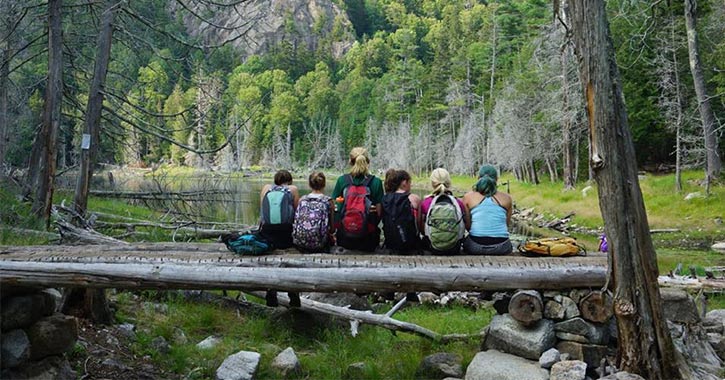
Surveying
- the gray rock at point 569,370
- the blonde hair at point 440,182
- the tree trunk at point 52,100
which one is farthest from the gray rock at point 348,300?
the tree trunk at point 52,100

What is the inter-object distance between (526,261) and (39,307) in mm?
4774

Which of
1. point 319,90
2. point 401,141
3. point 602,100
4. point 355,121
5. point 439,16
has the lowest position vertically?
point 602,100

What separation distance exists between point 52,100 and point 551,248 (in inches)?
312

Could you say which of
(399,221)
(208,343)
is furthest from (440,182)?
(208,343)

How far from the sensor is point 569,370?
461 cm

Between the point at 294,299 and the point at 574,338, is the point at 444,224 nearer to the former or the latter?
the point at 574,338

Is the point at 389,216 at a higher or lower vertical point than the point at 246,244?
higher

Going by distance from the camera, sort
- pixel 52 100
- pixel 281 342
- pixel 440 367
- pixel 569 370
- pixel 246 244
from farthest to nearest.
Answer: pixel 52 100
pixel 281 342
pixel 246 244
pixel 440 367
pixel 569 370

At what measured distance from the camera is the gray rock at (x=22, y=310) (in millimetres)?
4836

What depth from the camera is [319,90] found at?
103 meters

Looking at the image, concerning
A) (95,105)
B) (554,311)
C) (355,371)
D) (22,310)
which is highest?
(95,105)

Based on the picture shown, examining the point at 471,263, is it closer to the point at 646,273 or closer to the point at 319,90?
the point at 646,273

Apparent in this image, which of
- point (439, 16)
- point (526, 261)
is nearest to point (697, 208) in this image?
point (526, 261)

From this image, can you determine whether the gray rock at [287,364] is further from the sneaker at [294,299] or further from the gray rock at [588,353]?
the gray rock at [588,353]
